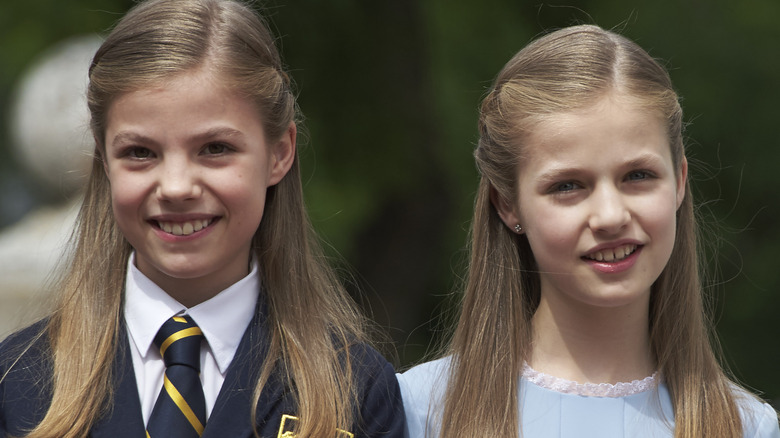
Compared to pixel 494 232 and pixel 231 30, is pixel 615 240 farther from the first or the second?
pixel 231 30

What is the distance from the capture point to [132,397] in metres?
3.13

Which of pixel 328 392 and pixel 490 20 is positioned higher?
pixel 490 20

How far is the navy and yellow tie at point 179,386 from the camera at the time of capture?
3084 mm

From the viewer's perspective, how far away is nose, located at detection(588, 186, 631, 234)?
315 centimetres

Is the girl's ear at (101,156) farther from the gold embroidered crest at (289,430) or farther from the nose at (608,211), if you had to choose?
the nose at (608,211)

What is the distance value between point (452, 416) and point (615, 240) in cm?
66

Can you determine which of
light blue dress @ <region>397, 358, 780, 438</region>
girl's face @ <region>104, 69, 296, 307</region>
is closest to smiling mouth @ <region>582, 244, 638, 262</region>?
light blue dress @ <region>397, 358, 780, 438</region>

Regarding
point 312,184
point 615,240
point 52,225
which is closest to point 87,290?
point 615,240

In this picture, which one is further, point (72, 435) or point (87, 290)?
point (87, 290)

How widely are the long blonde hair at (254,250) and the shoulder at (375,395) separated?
3 cm

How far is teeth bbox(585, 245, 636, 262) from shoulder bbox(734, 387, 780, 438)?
524 mm

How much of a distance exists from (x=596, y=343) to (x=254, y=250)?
97 cm

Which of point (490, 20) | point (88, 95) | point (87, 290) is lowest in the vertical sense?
point (87, 290)

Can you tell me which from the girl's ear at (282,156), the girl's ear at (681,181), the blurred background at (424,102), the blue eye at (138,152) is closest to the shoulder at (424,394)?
the girl's ear at (282,156)
